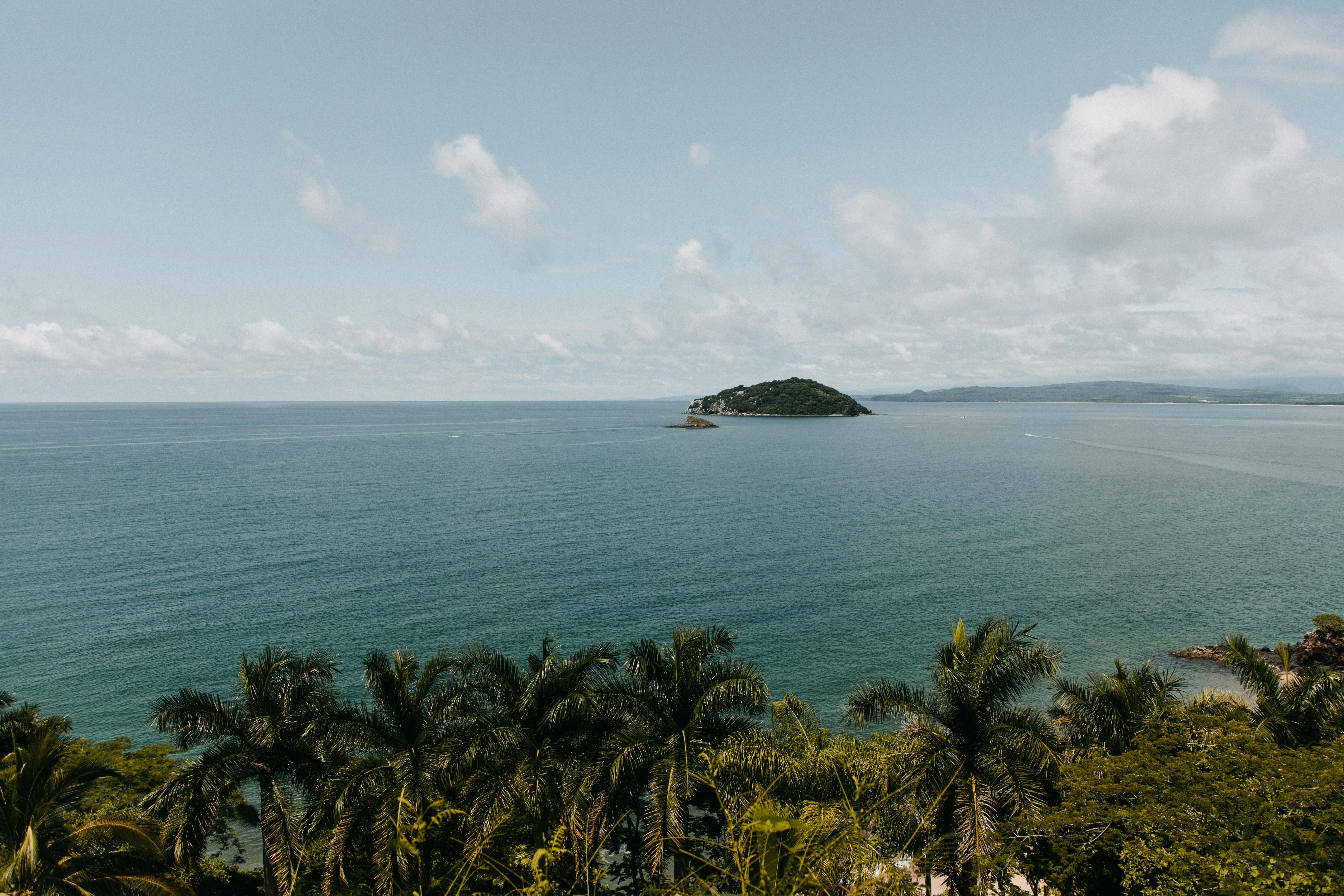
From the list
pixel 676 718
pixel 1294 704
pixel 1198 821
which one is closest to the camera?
pixel 1198 821

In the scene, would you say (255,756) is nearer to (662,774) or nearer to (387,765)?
(387,765)

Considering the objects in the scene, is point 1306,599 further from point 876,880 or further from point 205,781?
point 205,781

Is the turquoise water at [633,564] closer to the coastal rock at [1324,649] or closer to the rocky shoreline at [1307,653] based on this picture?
the rocky shoreline at [1307,653]

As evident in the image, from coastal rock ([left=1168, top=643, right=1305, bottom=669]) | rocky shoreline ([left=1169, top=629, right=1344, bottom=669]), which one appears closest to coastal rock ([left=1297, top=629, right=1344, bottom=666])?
rocky shoreline ([left=1169, top=629, right=1344, bottom=669])

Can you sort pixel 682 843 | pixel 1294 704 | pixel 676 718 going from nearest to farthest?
1. pixel 682 843
2. pixel 676 718
3. pixel 1294 704

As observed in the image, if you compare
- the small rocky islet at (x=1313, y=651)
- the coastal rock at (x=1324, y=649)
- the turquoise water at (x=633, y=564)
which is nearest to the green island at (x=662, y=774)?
the turquoise water at (x=633, y=564)

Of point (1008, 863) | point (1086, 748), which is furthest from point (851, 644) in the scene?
point (1008, 863)

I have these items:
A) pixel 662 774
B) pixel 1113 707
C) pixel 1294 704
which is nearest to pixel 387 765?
pixel 662 774
